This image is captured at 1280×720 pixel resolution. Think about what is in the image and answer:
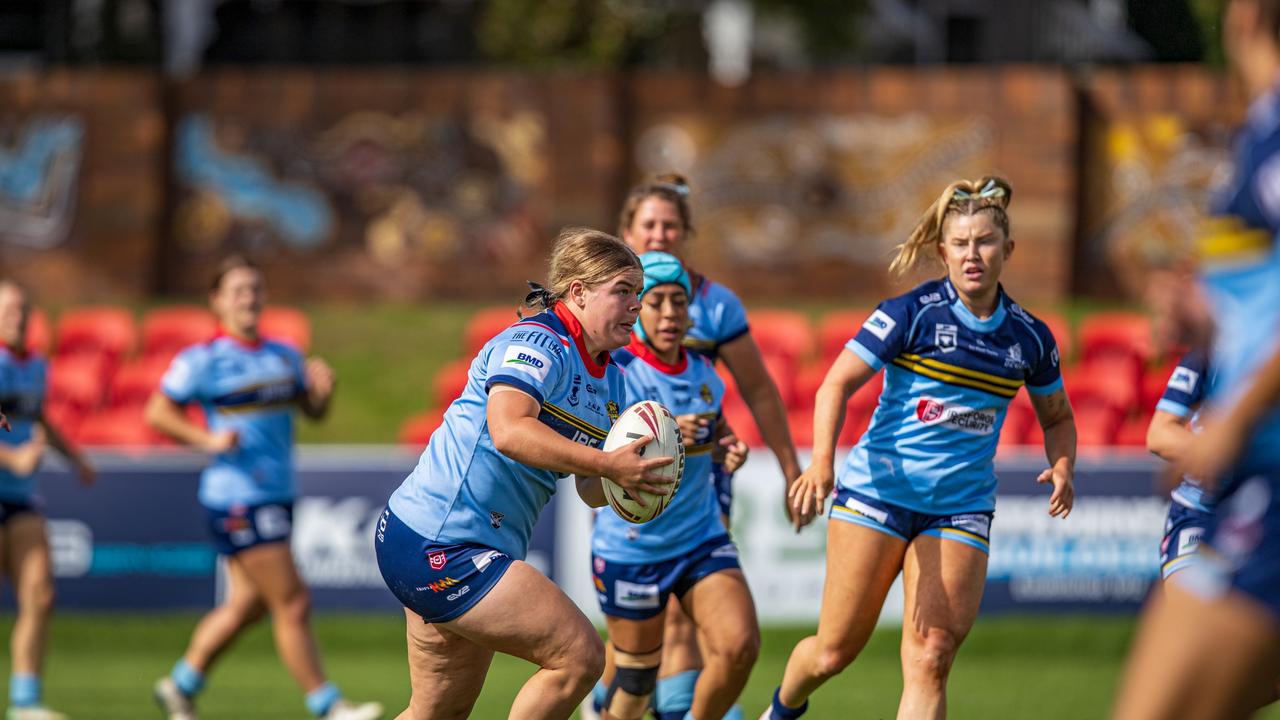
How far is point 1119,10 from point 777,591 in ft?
59.9

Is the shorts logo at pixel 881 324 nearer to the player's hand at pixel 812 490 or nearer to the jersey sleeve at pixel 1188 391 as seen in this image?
the player's hand at pixel 812 490

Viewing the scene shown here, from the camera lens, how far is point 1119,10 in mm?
26297

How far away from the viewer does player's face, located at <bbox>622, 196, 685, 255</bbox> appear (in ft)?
22.3

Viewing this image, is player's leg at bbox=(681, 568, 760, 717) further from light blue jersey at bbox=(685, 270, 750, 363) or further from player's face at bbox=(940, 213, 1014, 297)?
player's face at bbox=(940, 213, 1014, 297)

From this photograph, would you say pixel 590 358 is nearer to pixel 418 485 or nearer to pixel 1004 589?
pixel 418 485

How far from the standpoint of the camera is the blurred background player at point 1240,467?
11.2 ft

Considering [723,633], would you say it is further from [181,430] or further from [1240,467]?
[181,430]

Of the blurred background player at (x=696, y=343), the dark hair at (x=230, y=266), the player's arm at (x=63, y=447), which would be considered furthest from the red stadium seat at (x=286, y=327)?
the blurred background player at (x=696, y=343)

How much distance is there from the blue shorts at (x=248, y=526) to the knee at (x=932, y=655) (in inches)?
164

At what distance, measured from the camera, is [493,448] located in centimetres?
500

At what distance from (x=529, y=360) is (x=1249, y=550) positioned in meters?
2.24

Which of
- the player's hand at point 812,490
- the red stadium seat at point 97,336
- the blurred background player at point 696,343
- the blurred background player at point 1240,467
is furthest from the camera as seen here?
the red stadium seat at point 97,336

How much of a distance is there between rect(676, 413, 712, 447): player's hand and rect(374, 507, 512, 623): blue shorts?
5.17ft

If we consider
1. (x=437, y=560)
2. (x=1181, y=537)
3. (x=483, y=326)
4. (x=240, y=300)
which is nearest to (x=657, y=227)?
(x=437, y=560)
